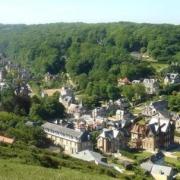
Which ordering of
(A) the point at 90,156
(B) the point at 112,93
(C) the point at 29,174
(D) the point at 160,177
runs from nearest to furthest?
(C) the point at 29,174 < (D) the point at 160,177 < (A) the point at 90,156 < (B) the point at 112,93

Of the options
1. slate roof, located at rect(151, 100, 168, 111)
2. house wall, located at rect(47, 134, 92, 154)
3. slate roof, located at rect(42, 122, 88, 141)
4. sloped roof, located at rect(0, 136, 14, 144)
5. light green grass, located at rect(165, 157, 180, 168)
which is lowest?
light green grass, located at rect(165, 157, 180, 168)

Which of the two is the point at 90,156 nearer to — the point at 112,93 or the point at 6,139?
the point at 6,139

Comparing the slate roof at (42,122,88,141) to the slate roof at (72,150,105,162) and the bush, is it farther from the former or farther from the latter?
the bush

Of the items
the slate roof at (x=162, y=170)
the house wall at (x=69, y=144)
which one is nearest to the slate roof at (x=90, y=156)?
the house wall at (x=69, y=144)

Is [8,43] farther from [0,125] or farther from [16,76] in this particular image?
[0,125]

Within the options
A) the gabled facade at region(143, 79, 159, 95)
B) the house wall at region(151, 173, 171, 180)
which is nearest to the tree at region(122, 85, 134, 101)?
the gabled facade at region(143, 79, 159, 95)

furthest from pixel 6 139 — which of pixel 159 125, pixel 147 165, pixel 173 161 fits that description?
pixel 159 125

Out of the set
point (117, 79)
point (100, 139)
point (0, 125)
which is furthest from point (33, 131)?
point (117, 79)
